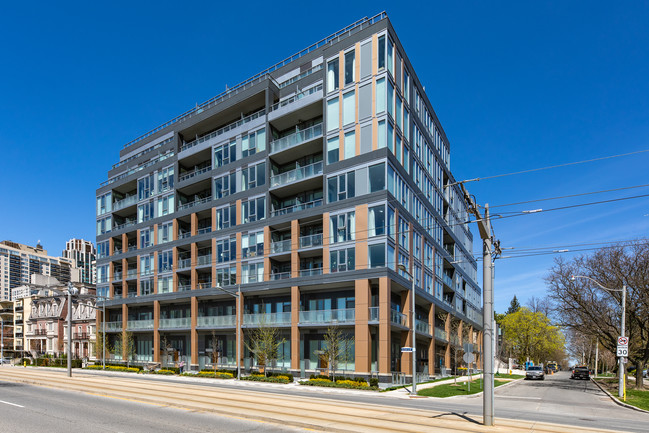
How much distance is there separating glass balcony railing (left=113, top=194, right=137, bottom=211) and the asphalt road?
42805mm

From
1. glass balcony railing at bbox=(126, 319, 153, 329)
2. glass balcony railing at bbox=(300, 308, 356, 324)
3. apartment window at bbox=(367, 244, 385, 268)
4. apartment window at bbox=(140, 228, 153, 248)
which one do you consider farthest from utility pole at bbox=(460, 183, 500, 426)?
apartment window at bbox=(140, 228, 153, 248)

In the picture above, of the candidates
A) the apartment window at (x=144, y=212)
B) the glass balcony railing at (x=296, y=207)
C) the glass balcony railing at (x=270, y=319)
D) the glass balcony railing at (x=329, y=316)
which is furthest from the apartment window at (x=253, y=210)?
the apartment window at (x=144, y=212)

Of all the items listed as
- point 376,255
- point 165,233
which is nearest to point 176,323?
point 165,233

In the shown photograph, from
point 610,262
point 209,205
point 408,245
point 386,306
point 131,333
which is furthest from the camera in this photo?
point 131,333

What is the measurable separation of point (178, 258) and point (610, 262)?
42.7m

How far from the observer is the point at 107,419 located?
16406 millimetres

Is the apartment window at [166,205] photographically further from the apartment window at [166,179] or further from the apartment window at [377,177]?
the apartment window at [377,177]

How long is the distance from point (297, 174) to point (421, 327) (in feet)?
59.2

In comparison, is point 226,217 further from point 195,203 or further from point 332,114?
point 332,114

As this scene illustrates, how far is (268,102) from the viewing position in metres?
46.1

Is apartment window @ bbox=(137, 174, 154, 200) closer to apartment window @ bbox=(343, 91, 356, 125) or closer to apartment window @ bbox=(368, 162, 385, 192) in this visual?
apartment window @ bbox=(343, 91, 356, 125)

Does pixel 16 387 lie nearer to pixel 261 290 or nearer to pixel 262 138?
pixel 261 290

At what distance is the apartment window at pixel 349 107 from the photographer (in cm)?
4019

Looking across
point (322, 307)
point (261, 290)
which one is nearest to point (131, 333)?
point (261, 290)
